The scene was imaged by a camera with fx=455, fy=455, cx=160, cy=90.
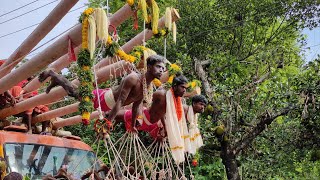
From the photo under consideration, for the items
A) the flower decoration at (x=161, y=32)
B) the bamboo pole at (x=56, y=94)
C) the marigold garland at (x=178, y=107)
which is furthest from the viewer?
the flower decoration at (x=161, y=32)

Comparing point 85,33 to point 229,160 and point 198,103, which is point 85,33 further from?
point 229,160

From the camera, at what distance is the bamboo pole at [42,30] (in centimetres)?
429

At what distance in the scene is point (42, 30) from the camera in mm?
4762

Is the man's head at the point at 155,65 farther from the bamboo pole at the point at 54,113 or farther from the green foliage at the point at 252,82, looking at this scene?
the bamboo pole at the point at 54,113

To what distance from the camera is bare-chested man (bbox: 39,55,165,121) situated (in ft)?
15.2

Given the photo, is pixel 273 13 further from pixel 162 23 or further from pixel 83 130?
pixel 162 23

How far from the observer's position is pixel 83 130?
36.4 ft

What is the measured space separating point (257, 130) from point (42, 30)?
386cm

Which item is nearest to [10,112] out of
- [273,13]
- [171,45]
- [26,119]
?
[26,119]

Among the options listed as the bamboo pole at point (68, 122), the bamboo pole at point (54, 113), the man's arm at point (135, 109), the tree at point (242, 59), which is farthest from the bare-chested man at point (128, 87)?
the tree at point (242, 59)

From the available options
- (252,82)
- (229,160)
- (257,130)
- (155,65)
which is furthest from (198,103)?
(252,82)

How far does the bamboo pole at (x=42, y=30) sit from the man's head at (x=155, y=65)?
98cm

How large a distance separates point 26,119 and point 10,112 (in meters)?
0.52

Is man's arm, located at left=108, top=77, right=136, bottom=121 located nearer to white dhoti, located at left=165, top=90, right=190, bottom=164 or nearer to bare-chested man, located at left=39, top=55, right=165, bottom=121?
bare-chested man, located at left=39, top=55, right=165, bottom=121
